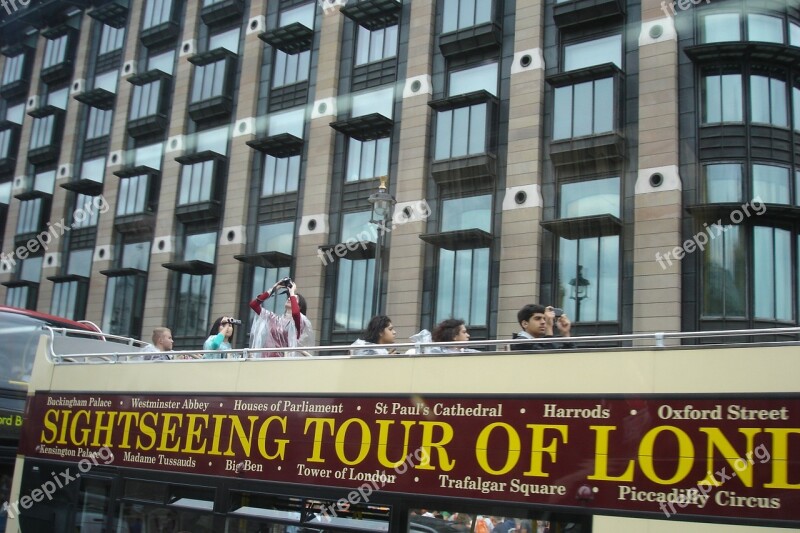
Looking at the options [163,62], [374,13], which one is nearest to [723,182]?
[374,13]

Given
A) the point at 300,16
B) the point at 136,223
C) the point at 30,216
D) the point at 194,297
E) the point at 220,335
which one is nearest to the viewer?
the point at 220,335

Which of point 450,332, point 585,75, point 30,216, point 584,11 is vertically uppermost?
point 584,11

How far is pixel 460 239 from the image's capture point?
20125 mm

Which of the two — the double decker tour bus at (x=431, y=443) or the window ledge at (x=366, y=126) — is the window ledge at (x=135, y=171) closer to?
the window ledge at (x=366, y=126)

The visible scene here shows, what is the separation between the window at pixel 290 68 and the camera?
25255 mm

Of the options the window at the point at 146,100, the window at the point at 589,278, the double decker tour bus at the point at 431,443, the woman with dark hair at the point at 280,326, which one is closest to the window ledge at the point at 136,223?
the window at the point at 146,100

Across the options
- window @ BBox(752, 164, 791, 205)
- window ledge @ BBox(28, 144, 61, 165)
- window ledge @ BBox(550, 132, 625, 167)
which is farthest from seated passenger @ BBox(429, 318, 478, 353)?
window ledge @ BBox(28, 144, 61, 165)

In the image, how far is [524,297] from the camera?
18703 millimetres

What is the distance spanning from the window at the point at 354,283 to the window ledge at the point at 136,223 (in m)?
8.73

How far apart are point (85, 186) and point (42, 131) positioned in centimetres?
526

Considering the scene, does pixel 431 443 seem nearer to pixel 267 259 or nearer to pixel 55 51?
pixel 267 259

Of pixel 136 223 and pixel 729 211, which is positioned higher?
pixel 136 223

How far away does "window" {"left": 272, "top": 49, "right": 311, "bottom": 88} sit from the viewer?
25255mm

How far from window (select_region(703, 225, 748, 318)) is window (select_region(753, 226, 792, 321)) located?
27 cm
